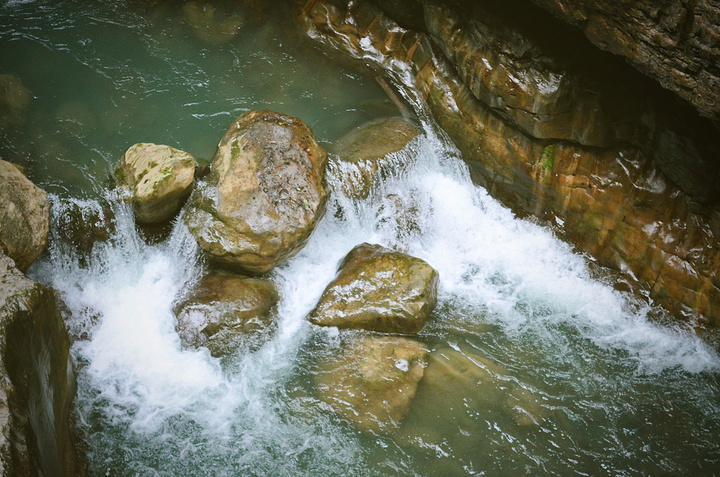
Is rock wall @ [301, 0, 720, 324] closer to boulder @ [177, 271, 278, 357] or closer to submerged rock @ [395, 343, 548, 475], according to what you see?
submerged rock @ [395, 343, 548, 475]

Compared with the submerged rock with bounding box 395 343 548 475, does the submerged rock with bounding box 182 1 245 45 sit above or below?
above

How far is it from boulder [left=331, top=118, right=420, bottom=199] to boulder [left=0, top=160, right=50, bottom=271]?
10.6ft

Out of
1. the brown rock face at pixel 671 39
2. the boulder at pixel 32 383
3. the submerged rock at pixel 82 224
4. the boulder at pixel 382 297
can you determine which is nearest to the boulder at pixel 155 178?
the submerged rock at pixel 82 224

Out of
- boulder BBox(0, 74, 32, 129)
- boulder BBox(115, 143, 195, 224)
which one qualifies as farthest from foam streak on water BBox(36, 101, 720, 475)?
boulder BBox(0, 74, 32, 129)

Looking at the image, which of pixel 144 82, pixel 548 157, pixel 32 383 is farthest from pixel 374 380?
pixel 144 82

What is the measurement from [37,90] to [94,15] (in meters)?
2.09

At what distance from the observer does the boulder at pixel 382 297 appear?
5539 millimetres

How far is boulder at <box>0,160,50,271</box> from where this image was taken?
4723mm

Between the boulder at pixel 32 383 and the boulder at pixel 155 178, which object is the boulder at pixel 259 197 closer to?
the boulder at pixel 155 178

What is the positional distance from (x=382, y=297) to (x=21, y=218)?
3522mm

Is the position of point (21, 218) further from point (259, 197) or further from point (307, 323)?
point (307, 323)

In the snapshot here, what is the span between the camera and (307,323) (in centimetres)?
571

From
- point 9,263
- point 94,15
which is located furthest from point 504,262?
point 94,15

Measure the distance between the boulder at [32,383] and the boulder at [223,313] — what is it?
3.83 feet
